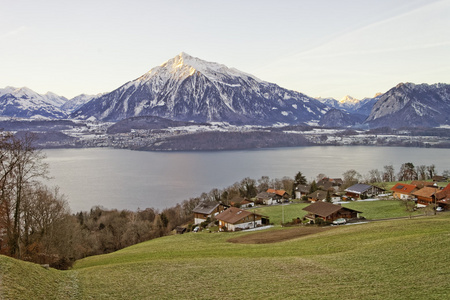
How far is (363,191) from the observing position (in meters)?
61.9

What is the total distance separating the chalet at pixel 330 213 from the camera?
41781 mm

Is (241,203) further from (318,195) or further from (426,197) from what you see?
(426,197)

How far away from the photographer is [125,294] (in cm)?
1361

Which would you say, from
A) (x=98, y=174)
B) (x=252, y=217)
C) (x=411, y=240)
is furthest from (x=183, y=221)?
(x=98, y=174)

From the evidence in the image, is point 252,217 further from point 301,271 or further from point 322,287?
point 322,287

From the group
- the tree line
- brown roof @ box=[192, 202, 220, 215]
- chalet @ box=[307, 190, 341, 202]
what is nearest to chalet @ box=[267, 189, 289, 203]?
chalet @ box=[307, 190, 341, 202]

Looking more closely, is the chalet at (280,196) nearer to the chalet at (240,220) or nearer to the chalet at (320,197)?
the chalet at (320,197)

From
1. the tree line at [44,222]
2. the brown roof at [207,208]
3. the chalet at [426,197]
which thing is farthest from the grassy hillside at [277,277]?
the brown roof at [207,208]

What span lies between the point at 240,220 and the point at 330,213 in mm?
11280

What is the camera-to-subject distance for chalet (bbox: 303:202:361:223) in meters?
41.8

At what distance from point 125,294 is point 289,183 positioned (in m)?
71.2

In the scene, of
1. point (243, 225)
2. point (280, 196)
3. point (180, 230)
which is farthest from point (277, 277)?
point (280, 196)

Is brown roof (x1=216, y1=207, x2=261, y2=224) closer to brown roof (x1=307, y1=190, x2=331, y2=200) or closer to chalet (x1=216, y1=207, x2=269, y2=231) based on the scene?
chalet (x1=216, y1=207, x2=269, y2=231)

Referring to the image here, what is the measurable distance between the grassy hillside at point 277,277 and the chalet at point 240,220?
23955 mm
